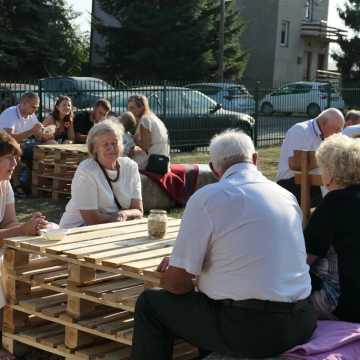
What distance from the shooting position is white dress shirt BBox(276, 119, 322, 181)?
7531mm

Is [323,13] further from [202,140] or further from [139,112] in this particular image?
[139,112]

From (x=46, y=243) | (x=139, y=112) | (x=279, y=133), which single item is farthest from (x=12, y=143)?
(x=279, y=133)

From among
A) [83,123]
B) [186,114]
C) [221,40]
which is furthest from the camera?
[221,40]

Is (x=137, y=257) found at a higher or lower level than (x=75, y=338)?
higher

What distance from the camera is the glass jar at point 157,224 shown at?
194 inches

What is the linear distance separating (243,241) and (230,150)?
0.47 metres

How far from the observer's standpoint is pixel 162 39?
3381 cm

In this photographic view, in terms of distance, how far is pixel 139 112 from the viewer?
33.0ft

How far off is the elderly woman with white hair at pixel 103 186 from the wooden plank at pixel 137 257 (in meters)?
1.12

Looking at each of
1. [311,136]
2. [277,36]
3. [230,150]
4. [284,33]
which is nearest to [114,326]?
[230,150]

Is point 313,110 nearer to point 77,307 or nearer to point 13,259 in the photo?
point 13,259

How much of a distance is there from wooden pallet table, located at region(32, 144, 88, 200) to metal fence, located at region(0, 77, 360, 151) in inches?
112

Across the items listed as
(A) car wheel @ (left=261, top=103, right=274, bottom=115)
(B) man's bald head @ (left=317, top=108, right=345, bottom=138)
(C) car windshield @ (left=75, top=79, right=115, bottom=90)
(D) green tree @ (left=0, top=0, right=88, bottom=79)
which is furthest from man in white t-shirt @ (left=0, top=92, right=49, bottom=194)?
(D) green tree @ (left=0, top=0, right=88, bottom=79)

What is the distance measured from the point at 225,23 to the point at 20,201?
27.5 m
